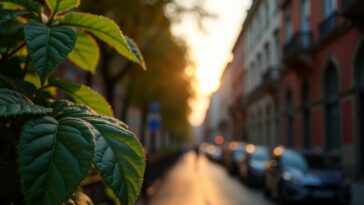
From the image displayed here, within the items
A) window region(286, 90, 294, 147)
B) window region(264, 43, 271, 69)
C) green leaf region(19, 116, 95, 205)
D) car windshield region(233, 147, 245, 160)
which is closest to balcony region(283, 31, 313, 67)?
car windshield region(233, 147, 245, 160)

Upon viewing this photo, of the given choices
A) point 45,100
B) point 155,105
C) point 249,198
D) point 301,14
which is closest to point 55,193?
point 45,100

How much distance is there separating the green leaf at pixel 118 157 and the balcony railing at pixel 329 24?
24.3 metres

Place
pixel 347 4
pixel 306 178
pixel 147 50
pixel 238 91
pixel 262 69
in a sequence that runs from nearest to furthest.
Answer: pixel 306 178, pixel 347 4, pixel 147 50, pixel 262 69, pixel 238 91

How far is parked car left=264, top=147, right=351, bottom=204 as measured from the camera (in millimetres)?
14211

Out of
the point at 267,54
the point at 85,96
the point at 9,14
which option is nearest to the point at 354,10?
the point at 85,96

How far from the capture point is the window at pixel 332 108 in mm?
26031

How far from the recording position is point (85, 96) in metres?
1.82

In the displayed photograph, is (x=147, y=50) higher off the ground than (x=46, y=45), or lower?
higher

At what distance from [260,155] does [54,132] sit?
23300mm

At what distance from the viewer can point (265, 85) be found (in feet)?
138

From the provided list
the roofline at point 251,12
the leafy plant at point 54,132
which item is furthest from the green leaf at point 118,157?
the roofline at point 251,12

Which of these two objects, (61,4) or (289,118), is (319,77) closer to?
(289,118)

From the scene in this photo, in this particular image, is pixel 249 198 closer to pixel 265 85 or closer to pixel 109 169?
pixel 109 169

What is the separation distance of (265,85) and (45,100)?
41.0 meters
